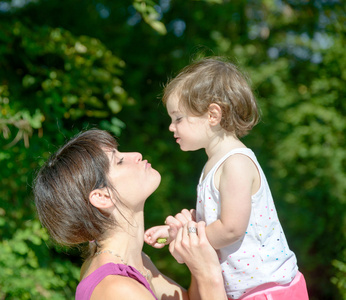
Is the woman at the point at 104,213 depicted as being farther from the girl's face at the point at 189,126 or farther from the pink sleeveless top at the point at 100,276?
the girl's face at the point at 189,126

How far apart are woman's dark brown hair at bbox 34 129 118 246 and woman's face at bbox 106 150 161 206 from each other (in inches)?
1.5

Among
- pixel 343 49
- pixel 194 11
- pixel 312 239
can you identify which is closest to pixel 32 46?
pixel 194 11

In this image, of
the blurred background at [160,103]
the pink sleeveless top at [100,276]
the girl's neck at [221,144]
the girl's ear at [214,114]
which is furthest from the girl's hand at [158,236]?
the blurred background at [160,103]

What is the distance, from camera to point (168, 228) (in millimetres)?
2023

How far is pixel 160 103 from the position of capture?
418 cm

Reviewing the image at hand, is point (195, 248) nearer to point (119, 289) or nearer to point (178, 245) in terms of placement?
point (178, 245)

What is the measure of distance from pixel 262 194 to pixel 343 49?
2933 millimetres

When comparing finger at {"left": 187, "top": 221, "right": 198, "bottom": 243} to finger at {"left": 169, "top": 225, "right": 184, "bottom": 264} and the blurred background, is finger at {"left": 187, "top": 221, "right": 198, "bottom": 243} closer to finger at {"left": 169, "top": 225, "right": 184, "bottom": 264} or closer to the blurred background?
finger at {"left": 169, "top": 225, "right": 184, "bottom": 264}

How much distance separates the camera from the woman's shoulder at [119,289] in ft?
5.21

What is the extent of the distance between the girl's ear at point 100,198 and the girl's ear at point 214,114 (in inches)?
20.1

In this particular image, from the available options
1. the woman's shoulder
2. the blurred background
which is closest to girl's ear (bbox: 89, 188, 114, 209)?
the woman's shoulder

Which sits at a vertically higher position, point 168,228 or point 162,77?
point 168,228

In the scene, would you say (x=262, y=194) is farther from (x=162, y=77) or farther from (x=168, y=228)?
(x=162, y=77)

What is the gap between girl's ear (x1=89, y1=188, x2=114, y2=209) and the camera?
5.72 ft
